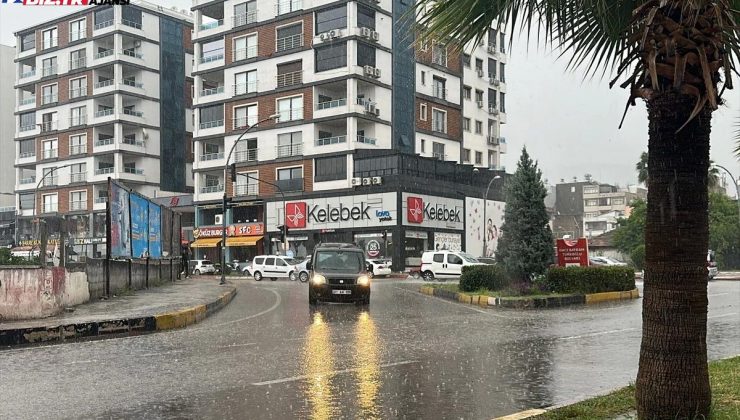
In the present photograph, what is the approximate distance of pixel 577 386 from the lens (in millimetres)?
8180

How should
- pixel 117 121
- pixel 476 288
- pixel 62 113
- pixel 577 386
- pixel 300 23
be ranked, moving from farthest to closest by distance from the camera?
pixel 62 113
pixel 117 121
pixel 300 23
pixel 476 288
pixel 577 386

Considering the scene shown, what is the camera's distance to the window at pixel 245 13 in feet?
207

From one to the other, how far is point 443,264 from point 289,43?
28.2 m

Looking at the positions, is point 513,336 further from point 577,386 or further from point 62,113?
point 62,113

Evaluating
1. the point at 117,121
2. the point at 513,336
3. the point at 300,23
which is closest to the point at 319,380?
the point at 513,336

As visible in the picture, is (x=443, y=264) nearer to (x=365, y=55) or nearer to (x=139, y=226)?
(x=139, y=226)

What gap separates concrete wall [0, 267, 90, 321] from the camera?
546 inches

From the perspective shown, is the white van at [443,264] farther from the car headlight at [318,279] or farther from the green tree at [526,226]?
the car headlight at [318,279]

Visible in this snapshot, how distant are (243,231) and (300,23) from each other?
18.5 meters

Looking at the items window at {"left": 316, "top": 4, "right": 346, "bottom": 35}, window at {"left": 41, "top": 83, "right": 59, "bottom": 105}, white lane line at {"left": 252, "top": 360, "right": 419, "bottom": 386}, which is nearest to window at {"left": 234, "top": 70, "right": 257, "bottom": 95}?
window at {"left": 316, "top": 4, "right": 346, "bottom": 35}

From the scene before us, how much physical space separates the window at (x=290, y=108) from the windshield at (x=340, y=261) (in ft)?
127

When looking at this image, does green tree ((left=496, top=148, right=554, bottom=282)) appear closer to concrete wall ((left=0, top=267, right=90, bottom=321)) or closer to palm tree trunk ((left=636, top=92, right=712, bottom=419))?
concrete wall ((left=0, top=267, right=90, bottom=321))

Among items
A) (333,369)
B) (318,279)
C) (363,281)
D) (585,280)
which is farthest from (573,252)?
(333,369)

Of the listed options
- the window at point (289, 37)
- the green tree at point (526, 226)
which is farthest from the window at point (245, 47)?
the green tree at point (526, 226)
